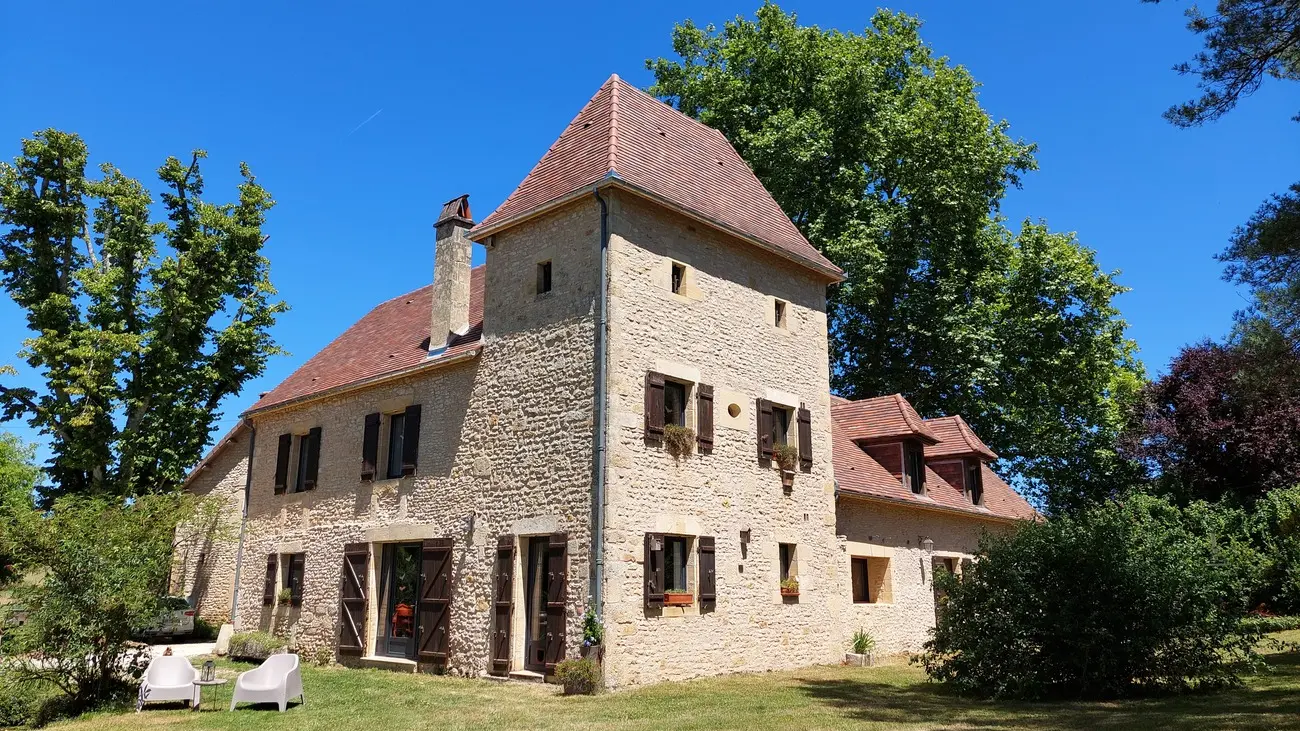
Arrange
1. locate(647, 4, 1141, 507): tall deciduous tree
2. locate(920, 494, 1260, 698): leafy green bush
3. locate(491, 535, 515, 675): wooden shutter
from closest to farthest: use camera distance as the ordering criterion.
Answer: locate(920, 494, 1260, 698): leafy green bush, locate(491, 535, 515, 675): wooden shutter, locate(647, 4, 1141, 507): tall deciduous tree

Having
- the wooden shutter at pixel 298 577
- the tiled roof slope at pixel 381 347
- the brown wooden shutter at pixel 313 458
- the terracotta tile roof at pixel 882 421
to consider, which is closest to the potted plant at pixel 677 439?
the tiled roof slope at pixel 381 347

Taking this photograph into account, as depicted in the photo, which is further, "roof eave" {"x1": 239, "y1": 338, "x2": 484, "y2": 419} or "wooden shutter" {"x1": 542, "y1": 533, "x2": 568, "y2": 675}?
"roof eave" {"x1": 239, "y1": 338, "x2": 484, "y2": 419}

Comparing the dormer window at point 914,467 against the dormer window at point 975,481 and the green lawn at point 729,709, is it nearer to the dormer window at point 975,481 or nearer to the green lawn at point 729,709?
the dormer window at point 975,481

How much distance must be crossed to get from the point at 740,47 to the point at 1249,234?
1952 centimetres

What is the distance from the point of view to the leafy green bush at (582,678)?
11.7 m

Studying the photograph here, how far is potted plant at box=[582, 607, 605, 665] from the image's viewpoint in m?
11.9

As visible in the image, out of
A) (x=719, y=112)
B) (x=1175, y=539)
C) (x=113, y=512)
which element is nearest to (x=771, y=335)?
(x=1175, y=539)

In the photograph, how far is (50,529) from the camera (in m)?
11.2

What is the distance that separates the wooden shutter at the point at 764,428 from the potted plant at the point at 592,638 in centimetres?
449

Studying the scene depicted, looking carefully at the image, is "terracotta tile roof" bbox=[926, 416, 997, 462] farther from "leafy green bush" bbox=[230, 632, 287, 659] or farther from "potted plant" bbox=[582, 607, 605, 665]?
"leafy green bush" bbox=[230, 632, 287, 659]

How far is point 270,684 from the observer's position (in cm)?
1116

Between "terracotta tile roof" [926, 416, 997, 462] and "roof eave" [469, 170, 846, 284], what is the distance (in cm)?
726

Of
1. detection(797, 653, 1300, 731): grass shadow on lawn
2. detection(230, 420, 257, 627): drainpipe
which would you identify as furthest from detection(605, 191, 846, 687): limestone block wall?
detection(230, 420, 257, 627): drainpipe

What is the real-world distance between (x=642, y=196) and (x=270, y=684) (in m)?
8.57
